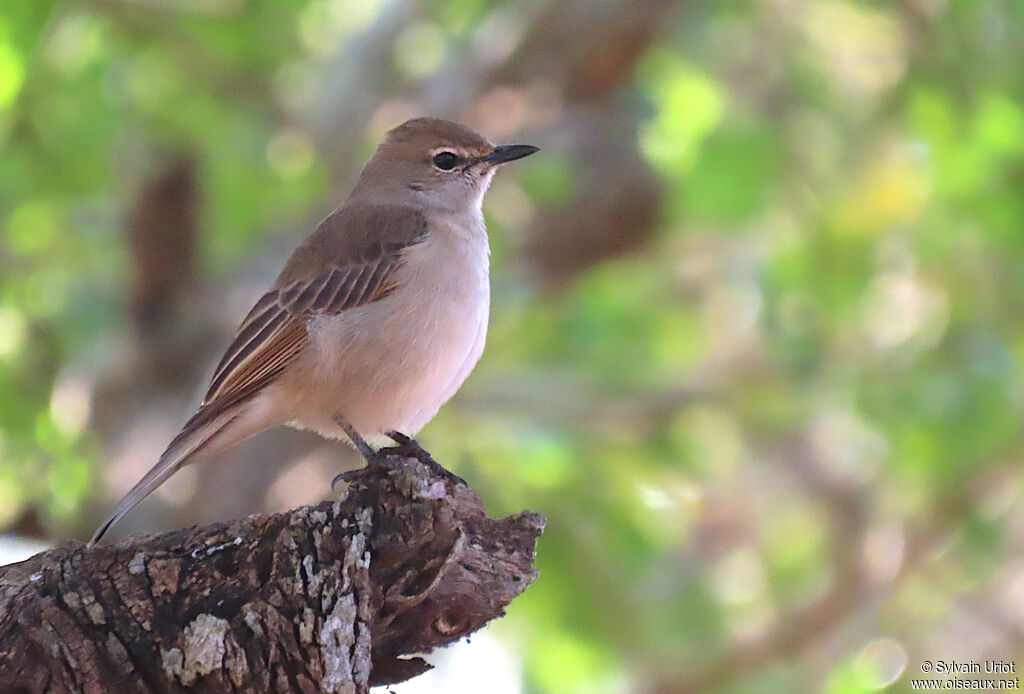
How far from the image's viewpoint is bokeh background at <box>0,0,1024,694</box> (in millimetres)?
8445

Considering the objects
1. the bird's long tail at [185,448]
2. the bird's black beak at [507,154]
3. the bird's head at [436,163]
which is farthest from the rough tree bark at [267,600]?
the bird's black beak at [507,154]

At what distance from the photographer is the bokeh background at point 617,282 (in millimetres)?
8445

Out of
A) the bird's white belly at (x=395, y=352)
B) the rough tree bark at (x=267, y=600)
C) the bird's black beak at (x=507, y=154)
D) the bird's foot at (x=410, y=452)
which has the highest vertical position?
the bird's black beak at (x=507, y=154)

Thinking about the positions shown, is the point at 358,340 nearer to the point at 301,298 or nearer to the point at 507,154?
the point at 301,298

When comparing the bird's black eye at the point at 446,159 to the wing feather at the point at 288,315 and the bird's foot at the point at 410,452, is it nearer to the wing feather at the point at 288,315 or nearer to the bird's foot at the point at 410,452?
the wing feather at the point at 288,315

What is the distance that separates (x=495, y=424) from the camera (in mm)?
9742

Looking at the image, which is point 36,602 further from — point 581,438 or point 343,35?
point 343,35

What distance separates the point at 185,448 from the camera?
5.15 metres

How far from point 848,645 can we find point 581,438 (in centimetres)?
270

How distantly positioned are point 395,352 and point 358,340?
196mm

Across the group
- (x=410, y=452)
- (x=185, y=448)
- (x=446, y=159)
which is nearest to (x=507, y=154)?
(x=446, y=159)

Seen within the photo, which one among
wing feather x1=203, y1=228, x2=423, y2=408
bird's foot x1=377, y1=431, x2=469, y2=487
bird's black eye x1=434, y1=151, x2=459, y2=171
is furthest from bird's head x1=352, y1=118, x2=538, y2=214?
bird's foot x1=377, y1=431, x2=469, y2=487

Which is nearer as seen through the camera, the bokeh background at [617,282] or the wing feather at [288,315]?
the wing feather at [288,315]

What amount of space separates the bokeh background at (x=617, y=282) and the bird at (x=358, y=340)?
249 cm
